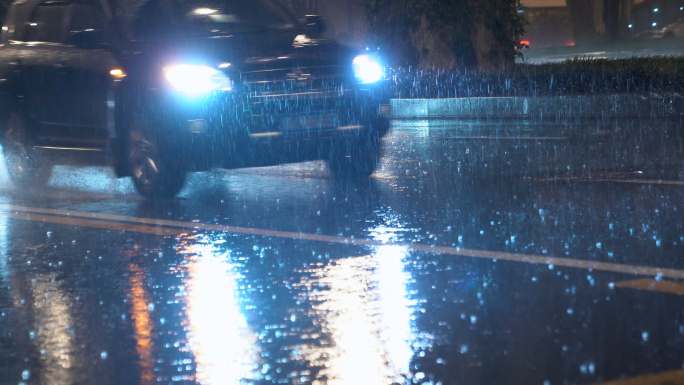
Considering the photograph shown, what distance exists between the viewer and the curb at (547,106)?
15.2 metres

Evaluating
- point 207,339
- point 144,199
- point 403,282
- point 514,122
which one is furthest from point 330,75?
point 514,122

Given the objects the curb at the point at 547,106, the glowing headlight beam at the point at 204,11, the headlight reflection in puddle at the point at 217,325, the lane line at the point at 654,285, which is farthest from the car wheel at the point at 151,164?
the curb at the point at 547,106

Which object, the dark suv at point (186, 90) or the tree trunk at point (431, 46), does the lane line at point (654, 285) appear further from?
the tree trunk at point (431, 46)

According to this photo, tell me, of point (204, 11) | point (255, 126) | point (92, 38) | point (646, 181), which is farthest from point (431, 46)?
point (255, 126)

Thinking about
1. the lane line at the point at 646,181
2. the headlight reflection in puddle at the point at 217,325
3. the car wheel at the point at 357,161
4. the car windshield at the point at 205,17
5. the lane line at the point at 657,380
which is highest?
the car windshield at the point at 205,17

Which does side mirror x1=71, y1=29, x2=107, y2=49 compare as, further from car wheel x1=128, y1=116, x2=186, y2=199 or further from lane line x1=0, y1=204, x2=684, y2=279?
lane line x1=0, y1=204, x2=684, y2=279

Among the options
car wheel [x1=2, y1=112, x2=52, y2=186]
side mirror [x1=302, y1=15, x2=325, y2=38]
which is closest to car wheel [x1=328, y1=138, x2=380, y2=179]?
side mirror [x1=302, y1=15, x2=325, y2=38]

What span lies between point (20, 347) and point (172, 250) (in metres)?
1.99

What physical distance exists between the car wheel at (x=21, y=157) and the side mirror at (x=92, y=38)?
53.7 inches

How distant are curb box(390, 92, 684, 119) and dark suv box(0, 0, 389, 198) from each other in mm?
7380

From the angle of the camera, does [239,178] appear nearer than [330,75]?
No

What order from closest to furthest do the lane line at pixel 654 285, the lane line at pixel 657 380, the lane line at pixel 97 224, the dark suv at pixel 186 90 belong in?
1. the lane line at pixel 657 380
2. the lane line at pixel 654 285
3. the lane line at pixel 97 224
4. the dark suv at pixel 186 90

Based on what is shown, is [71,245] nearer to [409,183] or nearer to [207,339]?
[207,339]

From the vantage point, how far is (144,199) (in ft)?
28.1
